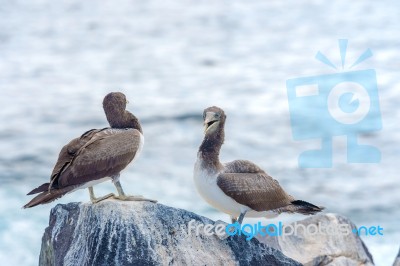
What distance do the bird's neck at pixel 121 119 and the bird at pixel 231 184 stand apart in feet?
2.92

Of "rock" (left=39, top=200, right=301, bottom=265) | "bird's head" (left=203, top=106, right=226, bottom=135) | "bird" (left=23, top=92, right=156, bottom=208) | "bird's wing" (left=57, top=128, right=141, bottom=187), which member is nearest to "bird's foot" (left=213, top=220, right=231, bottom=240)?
"rock" (left=39, top=200, right=301, bottom=265)

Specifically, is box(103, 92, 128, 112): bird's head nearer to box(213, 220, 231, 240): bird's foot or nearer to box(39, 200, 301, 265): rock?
box(39, 200, 301, 265): rock

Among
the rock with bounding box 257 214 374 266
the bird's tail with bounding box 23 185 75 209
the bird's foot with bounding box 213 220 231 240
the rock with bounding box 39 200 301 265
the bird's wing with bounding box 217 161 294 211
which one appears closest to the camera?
the bird's tail with bounding box 23 185 75 209

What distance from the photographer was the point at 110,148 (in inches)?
416

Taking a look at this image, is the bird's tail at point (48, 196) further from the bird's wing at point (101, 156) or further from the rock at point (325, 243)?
the rock at point (325, 243)

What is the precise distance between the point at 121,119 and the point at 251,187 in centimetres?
177

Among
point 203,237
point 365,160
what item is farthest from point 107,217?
point 365,160

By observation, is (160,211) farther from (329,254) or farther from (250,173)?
(329,254)

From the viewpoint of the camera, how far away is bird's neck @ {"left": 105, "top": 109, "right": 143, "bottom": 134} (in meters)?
11.0

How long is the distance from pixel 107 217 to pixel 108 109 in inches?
52.7

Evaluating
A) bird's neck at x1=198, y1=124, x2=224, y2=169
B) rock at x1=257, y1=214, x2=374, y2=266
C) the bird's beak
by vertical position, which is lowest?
rock at x1=257, y1=214, x2=374, y2=266

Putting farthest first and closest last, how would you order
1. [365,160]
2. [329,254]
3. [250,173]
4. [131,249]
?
[365,160] < [329,254] < [250,173] < [131,249]

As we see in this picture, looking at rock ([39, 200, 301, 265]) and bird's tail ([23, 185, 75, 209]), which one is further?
rock ([39, 200, 301, 265])

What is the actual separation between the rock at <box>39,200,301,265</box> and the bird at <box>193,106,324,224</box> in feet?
1.16
